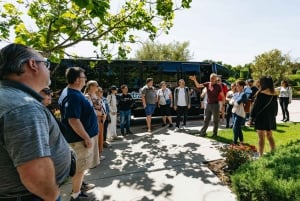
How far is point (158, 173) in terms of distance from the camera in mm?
5730

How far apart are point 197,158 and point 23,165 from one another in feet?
18.7

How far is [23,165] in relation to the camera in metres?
1.46

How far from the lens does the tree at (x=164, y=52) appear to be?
4250cm

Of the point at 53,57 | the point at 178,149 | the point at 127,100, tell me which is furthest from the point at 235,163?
the point at 127,100


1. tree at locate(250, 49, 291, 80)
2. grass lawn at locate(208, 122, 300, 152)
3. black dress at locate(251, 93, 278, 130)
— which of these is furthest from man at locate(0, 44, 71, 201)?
tree at locate(250, 49, 291, 80)

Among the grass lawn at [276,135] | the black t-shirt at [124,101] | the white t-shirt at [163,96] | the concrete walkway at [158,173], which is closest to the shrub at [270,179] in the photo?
the concrete walkway at [158,173]

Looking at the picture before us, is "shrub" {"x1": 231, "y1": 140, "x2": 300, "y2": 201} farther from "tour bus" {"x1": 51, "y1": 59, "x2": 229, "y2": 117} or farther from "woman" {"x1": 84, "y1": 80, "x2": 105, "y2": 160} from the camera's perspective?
"tour bus" {"x1": 51, "y1": 59, "x2": 229, "y2": 117}

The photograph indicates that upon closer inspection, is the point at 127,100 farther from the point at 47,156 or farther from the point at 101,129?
the point at 47,156

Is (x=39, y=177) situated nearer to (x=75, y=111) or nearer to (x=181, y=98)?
(x=75, y=111)

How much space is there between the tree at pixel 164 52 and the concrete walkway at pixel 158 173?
3438 cm

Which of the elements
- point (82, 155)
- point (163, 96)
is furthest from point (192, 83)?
point (82, 155)

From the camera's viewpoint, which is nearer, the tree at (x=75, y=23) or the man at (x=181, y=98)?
the tree at (x=75, y=23)

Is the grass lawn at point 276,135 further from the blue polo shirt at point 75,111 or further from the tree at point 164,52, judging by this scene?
the tree at point 164,52

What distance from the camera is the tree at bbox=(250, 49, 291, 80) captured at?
122 feet
